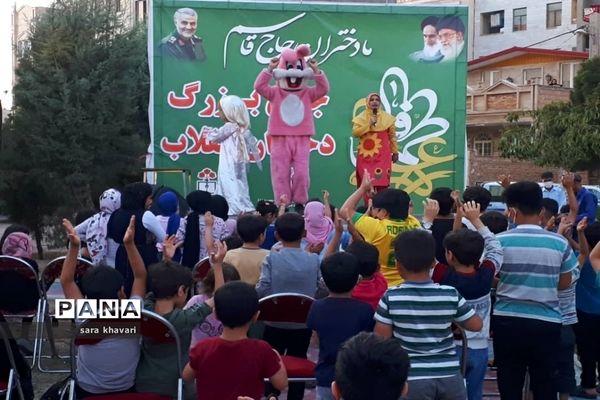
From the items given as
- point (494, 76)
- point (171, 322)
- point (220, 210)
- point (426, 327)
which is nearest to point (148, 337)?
point (171, 322)

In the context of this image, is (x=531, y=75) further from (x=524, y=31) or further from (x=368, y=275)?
(x=368, y=275)

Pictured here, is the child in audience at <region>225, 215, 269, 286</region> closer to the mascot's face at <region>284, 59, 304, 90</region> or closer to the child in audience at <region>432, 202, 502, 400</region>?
the child in audience at <region>432, 202, 502, 400</region>

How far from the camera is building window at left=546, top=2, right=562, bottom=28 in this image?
120 ft

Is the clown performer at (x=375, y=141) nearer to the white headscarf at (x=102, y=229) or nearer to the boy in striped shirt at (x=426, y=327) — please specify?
the white headscarf at (x=102, y=229)

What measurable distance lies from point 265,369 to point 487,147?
98.2 ft

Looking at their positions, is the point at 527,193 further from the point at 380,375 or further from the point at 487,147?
the point at 487,147

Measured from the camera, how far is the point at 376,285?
391cm

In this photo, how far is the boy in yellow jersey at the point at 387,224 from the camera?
428 centimetres

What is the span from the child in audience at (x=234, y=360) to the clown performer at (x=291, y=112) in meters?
6.86

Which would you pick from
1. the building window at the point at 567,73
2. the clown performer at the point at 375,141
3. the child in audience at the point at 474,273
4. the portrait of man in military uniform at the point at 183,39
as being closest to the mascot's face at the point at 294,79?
the clown performer at the point at 375,141

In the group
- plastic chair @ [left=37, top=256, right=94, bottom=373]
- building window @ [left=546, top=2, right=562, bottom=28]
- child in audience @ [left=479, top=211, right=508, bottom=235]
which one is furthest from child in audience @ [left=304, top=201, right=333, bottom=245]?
building window @ [left=546, top=2, right=562, bottom=28]

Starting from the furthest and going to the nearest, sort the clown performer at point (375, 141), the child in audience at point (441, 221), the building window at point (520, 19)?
the building window at point (520, 19)
the clown performer at point (375, 141)
the child in audience at point (441, 221)

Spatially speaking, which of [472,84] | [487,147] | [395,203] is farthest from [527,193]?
[472,84]

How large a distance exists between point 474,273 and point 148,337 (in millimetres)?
1488
